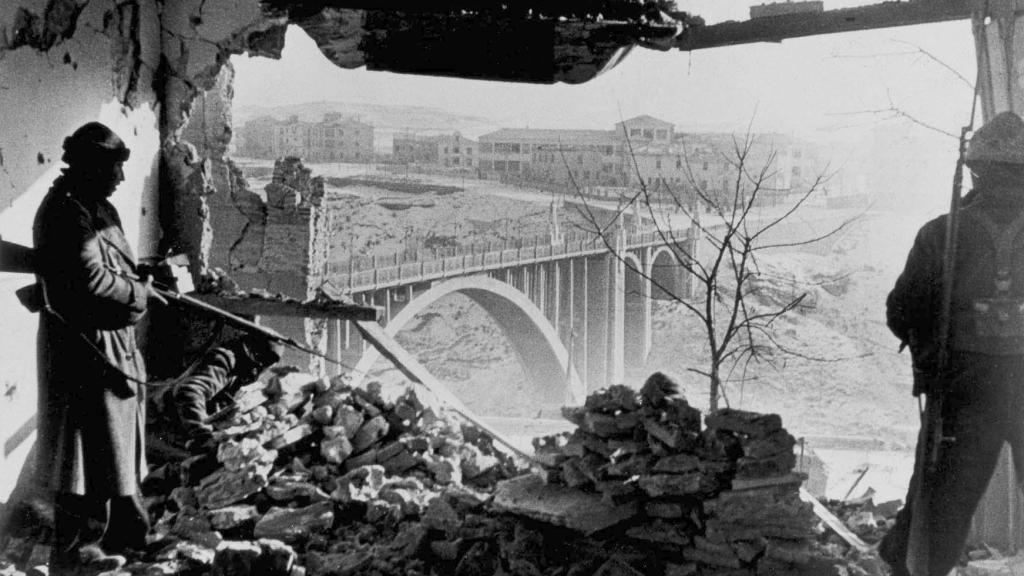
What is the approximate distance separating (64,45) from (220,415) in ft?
7.74

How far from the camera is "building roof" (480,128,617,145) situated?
47338mm

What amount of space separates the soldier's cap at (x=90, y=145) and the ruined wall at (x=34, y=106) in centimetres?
119

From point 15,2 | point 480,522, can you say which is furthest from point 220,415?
point 15,2

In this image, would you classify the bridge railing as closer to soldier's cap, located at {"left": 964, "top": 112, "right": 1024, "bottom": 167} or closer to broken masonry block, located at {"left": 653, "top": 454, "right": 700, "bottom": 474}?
broken masonry block, located at {"left": 653, "top": 454, "right": 700, "bottom": 474}

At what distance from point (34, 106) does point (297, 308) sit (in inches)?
76.7

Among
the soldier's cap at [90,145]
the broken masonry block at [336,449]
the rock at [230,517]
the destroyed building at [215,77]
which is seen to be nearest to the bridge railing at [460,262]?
the destroyed building at [215,77]

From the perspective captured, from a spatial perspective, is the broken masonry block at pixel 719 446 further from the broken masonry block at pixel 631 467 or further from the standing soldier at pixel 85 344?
the standing soldier at pixel 85 344

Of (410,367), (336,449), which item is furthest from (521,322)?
(336,449)

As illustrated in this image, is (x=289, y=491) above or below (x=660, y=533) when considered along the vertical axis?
below

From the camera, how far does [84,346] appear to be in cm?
372

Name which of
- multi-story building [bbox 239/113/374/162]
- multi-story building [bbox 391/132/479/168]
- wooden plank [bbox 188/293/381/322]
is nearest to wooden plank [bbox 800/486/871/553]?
wooden plank [bbox 188/293/381/322]

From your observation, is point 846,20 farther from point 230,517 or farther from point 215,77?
point 215,77

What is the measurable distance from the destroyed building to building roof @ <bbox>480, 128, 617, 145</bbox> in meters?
36.7

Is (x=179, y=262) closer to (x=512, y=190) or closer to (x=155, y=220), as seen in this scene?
(x=155, y=220)
